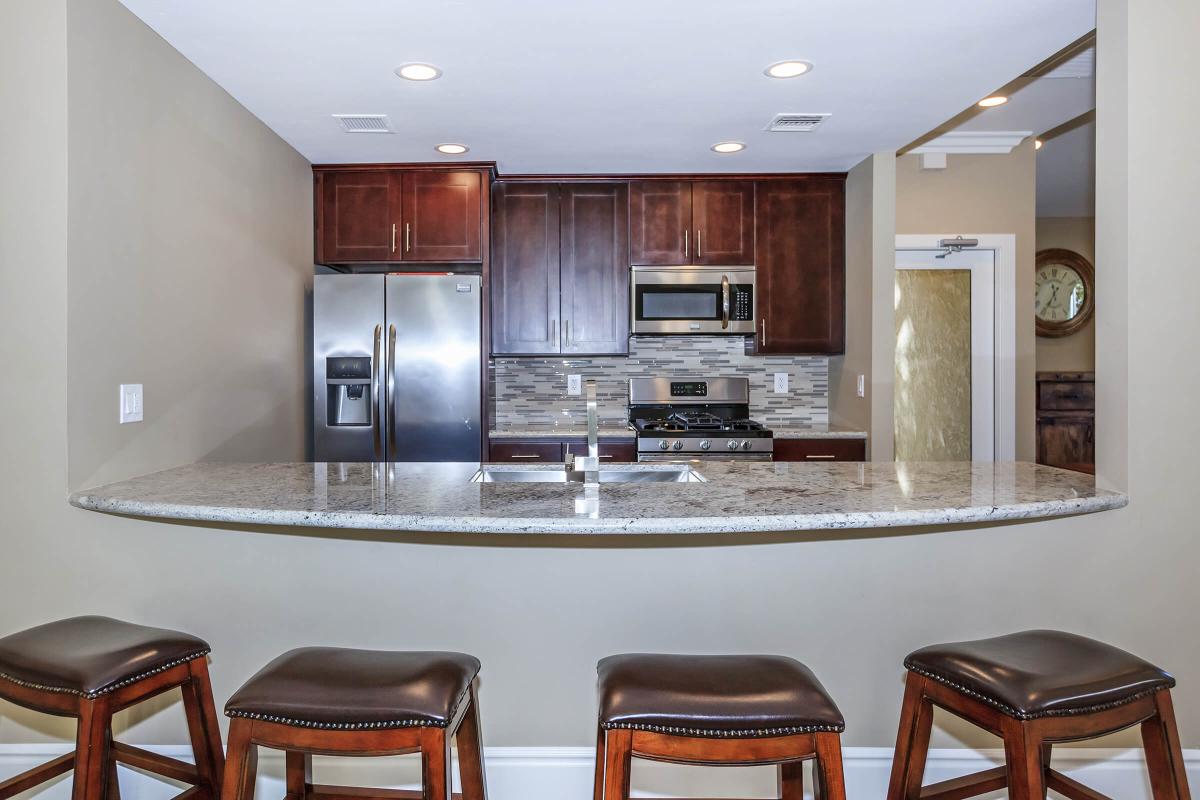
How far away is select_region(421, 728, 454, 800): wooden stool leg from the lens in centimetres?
131

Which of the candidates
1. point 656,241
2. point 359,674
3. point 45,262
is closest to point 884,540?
point 359,674

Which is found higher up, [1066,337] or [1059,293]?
[1059,293]

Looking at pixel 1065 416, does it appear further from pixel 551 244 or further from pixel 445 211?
pixel 445 211

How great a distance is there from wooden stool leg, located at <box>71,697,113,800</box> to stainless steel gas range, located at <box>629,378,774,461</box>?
2.72 metres

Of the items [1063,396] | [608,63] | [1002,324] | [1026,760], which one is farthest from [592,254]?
[1063,396]

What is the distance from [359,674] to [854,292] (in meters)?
3.41

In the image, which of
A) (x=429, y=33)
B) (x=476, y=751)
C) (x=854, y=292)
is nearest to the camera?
(x=476, y=751)

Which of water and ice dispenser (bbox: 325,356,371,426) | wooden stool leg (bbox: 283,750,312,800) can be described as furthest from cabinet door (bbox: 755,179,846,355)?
wooden stool leg (bbox: 283,750,312,800)

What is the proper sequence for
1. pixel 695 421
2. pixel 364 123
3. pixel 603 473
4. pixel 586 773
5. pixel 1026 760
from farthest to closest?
1. pixel 695 421
2. pixel 364 123
3. pixel 603 473
4. pixel 586 773
5. pixel 1026 760

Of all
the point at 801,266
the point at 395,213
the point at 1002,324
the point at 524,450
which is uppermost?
the point at 395,213

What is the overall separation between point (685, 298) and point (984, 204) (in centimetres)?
177

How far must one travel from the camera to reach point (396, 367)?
147 inches

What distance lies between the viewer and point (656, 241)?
4195 millimetres

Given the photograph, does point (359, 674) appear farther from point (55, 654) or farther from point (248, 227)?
point (248, 227)
